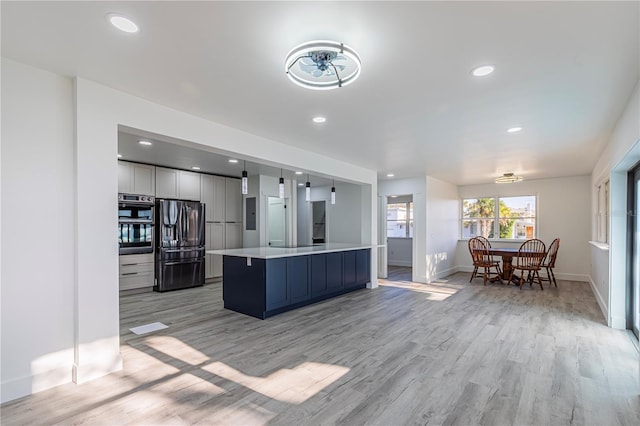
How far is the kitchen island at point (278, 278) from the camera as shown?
4.18m

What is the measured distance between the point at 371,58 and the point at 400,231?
8.81 metres

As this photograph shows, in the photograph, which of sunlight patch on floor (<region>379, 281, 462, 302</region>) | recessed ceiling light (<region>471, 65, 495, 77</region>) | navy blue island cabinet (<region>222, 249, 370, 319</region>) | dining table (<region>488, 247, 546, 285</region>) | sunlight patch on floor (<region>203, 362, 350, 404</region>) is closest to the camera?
recessed ceiling light (<region>471, 65, 495, 77</region>)

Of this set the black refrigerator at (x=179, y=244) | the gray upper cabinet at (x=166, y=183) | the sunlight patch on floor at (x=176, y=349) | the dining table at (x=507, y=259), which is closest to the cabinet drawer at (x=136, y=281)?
the black refrigerator at (x=179, y=244)

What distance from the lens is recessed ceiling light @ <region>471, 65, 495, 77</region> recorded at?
2.24 metres

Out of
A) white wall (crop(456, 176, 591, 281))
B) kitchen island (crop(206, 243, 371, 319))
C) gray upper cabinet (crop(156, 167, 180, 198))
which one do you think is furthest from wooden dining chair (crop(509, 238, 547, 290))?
gray upper cabinet (crop(156, 167, 180, 198))

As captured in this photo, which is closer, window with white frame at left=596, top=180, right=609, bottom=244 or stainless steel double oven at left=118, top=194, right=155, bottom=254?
window with white frame at left=596, top=180, right=609, bottom=244

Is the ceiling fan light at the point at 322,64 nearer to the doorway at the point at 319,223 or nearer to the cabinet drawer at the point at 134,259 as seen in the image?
the cabinet drawer at the point at 134,259

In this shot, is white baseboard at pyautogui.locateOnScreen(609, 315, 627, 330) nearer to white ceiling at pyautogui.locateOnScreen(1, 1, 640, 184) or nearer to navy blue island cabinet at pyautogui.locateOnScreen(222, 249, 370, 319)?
white ceiling at pyautogui.locateOnScreen(1, 1, 640, 184)

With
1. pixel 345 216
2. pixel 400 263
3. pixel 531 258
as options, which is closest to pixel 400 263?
pixel 400 263

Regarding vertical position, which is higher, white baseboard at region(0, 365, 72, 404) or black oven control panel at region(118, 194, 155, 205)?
black oven control panel at region(118, 194, 155, 205)

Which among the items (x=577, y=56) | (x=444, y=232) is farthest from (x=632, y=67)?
(x=444, y=232)

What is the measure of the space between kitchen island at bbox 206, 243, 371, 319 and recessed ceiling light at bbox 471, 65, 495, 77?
2934 mm

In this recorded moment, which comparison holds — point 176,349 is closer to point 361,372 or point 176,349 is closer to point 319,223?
point 361,372

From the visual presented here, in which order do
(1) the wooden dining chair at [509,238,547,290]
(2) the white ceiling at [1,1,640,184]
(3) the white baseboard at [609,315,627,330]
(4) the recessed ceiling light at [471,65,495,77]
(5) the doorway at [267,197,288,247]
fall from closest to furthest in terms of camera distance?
1. (2) the white ceiling at [1,1,640,184]
2. (4) the recessed ceiling light at [471,65,495,77]
3. (3) the white baseboard at [609,315,627,330]
4. (1) the wooden dining chair at [509,238,547,290]
5. (5) the doorway at [267,197,288,247]
